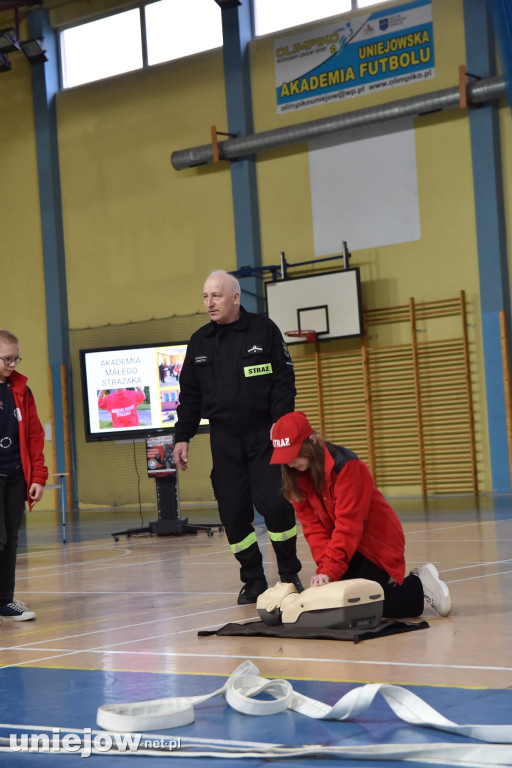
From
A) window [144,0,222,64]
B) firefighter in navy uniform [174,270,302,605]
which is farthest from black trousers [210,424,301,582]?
window [144,0,222,64]

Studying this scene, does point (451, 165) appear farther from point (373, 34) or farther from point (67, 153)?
point (67, 153)

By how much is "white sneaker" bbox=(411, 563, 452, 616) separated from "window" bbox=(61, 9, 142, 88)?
13.9 metres

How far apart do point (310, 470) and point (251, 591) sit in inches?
48.6

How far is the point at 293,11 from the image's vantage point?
15.2 m

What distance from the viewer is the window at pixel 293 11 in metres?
14.7

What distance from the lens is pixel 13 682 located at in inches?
136

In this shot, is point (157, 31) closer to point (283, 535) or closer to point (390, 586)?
point (283, 535)

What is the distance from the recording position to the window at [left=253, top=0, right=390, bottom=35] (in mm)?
14742

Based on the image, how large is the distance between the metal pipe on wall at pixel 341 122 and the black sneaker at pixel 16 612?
954 centimetres

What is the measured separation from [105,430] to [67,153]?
6.40 metres

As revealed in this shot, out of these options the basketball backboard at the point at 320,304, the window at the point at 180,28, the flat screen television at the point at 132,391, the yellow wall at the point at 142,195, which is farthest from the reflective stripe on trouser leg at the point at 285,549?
the window at the point at 180,28

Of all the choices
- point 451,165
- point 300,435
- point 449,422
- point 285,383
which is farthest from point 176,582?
point 451,165

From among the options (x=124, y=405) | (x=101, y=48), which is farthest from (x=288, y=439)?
(x=101, y=48)

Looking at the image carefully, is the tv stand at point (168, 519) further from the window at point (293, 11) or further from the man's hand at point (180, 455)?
the window at point (293, 11)
